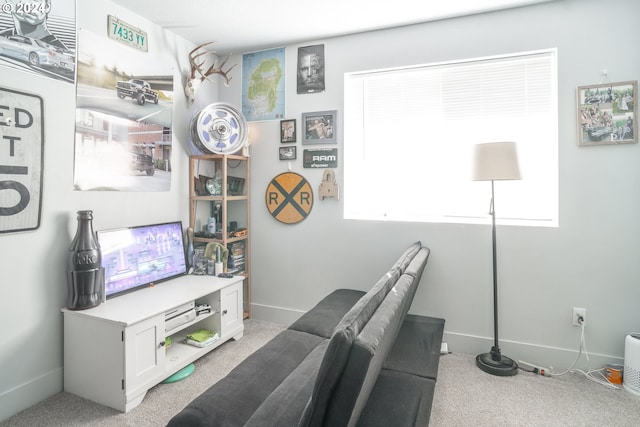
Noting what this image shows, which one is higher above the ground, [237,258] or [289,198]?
[289,198]

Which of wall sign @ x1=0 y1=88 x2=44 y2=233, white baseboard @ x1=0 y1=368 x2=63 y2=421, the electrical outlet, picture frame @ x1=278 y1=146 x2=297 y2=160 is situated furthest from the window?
white baseboard @ x1=0 y1=368 x2=63 y2=421

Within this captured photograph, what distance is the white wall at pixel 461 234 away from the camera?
81.4 inches

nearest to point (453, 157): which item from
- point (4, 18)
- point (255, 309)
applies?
point (255, 309)

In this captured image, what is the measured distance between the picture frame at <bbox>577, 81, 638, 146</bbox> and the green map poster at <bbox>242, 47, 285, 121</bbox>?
2341 mm

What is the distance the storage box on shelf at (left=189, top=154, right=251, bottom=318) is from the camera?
3.11 meters

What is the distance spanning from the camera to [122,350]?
191 cm

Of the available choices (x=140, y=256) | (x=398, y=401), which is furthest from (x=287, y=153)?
(x=398, y=401)

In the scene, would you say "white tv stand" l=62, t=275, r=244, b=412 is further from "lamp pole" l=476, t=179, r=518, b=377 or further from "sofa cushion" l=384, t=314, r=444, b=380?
"lamp pole" l=476, t=179, r=518, b=377

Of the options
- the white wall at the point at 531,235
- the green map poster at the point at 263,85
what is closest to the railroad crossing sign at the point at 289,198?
the white wall at the point at 531,235

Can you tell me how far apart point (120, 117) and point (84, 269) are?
3.73 ft

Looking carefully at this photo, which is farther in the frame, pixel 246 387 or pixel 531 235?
pixel 531 235

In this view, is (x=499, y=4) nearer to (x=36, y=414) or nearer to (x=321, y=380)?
(x=321, y=380)

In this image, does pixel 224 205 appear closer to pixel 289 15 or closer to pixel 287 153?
pixel 287 153

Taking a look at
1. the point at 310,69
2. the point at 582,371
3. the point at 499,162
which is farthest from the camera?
the point at 310,69
